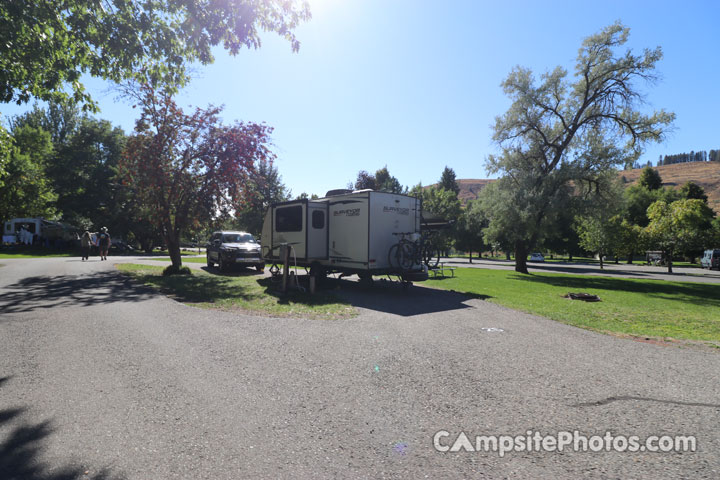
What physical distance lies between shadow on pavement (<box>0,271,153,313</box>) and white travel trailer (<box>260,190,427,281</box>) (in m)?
4.97

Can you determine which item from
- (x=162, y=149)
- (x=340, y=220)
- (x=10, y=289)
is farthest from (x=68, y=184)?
(x=340, y=220)

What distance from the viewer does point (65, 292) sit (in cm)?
1055

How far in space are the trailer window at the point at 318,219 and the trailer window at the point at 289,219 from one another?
55 cm

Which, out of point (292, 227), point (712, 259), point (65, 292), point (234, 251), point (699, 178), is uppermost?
point (699, 178)

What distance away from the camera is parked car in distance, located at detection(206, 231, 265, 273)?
18.2m

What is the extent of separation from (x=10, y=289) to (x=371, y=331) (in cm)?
1137

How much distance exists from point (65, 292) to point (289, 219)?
7.05 m

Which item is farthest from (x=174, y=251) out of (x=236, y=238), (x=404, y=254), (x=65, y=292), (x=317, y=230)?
(x=404, y=254)

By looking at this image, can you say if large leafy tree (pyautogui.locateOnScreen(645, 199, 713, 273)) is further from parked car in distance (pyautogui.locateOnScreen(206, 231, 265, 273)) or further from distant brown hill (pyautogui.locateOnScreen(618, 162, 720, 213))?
distant brown hill (pyautogui.locateOnScreen(618, 162, 720, 213))

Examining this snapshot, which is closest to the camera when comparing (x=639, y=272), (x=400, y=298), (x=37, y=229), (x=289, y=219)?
(x=400, y=298)

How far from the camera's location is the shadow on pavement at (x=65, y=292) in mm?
8724

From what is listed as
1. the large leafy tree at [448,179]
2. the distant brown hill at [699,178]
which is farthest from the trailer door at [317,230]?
the distant brown hill at [699,178]

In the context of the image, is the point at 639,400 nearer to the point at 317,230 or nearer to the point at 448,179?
the point at 317,230

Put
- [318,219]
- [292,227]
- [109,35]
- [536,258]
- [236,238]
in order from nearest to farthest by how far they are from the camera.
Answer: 1. [109,35]
2. [318,219]
3. [292,227]
4. [236,238]
5. [536,258]
